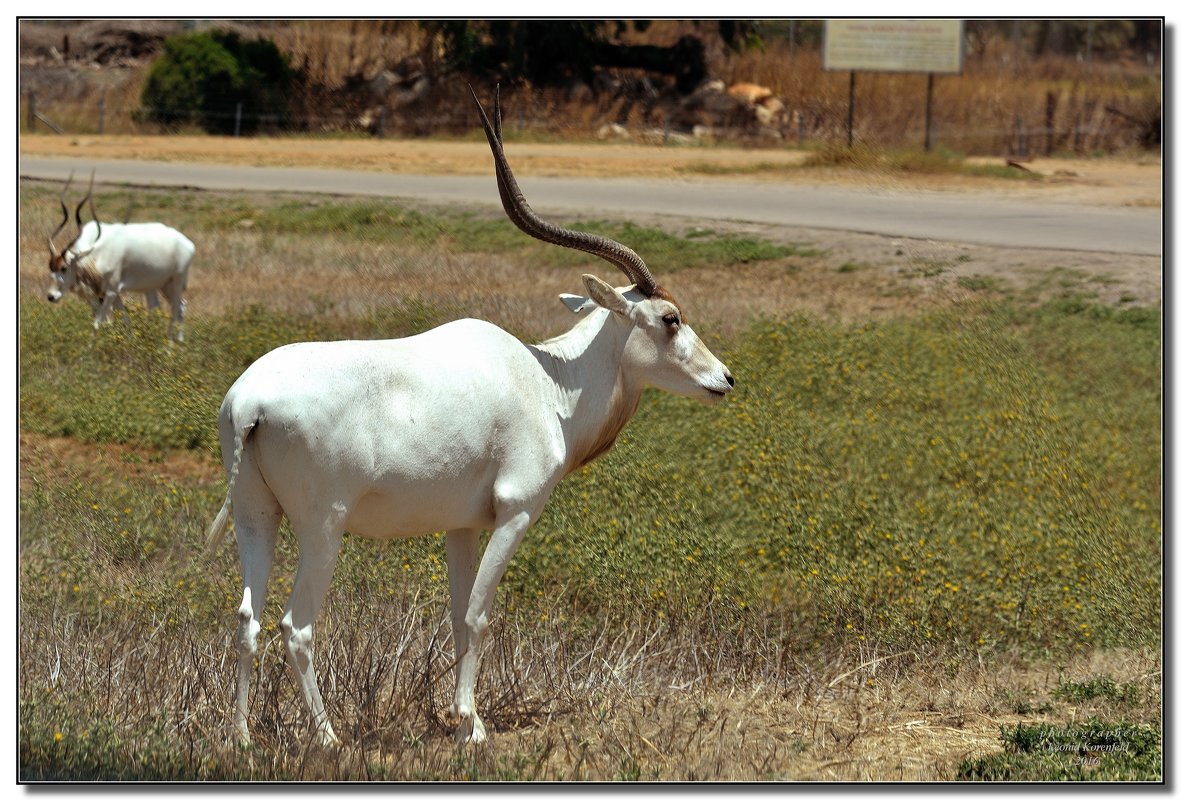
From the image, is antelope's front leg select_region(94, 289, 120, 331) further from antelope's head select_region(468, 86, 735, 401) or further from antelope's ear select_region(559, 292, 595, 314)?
antelope's head select_region(468, 86, 735, 401)

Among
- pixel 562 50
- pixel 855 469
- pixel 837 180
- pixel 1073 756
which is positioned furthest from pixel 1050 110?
pixel 1073 756

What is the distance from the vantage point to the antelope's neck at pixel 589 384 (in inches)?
227

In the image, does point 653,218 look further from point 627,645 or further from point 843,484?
point 627,645

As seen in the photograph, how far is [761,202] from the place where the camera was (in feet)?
72.4

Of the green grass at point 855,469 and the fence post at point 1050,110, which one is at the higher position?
the fence post at point 1050,110

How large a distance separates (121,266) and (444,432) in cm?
1061

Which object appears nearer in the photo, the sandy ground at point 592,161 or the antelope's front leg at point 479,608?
the antelope's front leg at point 479,608

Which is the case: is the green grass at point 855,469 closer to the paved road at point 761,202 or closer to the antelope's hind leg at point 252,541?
the antelope's hind leg at point 252,541

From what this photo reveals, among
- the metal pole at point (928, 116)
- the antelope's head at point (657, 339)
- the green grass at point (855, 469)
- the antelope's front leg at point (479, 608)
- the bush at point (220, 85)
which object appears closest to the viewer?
the antelope's front leg at point (479, 608)

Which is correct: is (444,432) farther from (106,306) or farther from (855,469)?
(106,306)

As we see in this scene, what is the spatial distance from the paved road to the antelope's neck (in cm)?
1303

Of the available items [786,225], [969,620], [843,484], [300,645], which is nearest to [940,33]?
[786,225]

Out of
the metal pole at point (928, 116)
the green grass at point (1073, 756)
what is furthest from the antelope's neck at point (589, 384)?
the metal pole at point (928, 116)

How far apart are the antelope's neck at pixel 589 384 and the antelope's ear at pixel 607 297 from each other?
122 mm
